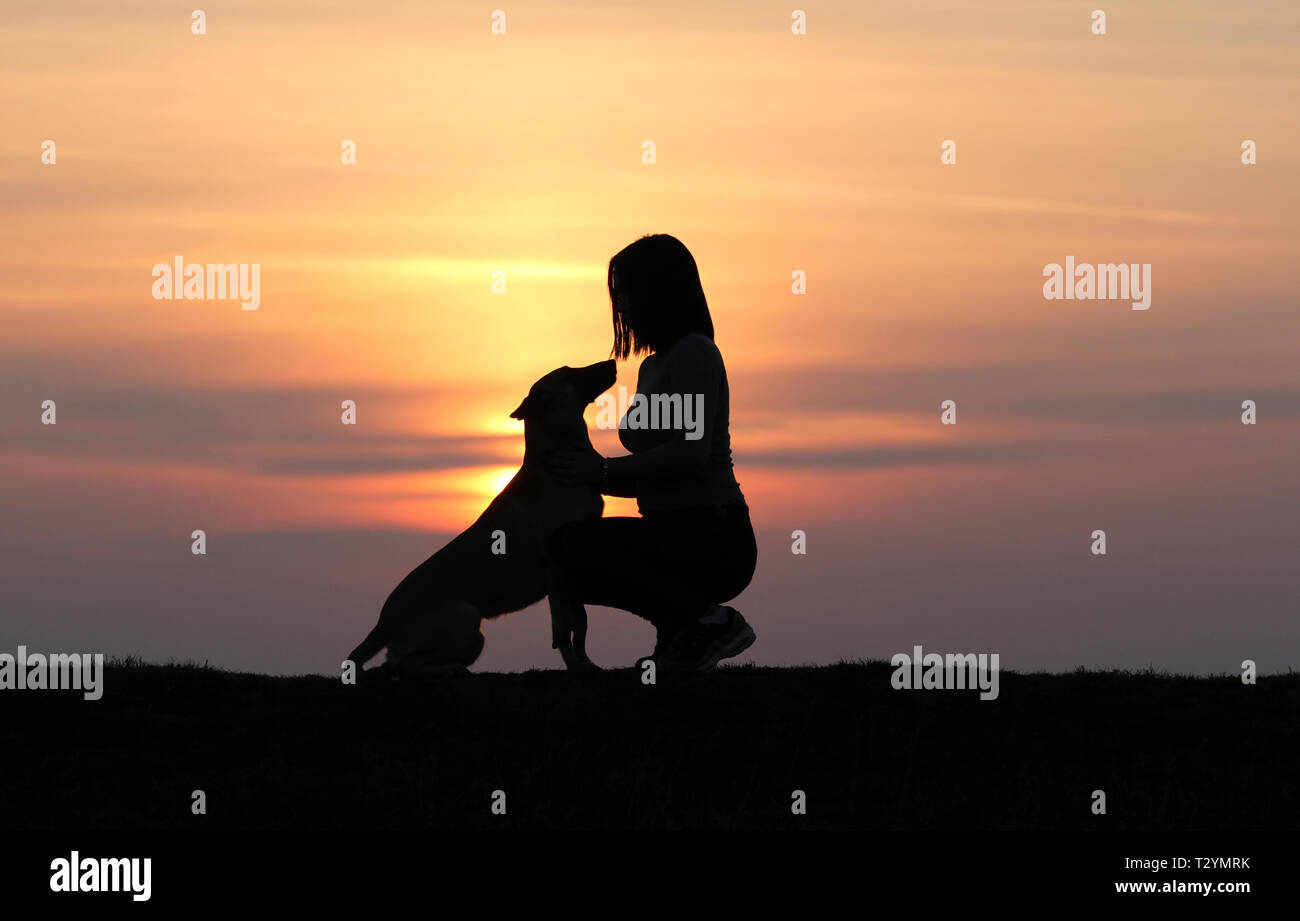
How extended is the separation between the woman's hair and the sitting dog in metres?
0.96

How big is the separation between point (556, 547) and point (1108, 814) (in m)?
3.76

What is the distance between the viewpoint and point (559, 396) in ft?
35.3

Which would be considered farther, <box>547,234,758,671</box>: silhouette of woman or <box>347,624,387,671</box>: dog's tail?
<box>347,624,387,671</box>: dog's tail

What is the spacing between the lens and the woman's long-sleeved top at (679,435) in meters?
9.80

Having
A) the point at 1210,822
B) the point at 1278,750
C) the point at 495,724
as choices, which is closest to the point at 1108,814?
the point at 1210,822

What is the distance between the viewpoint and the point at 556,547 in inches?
405

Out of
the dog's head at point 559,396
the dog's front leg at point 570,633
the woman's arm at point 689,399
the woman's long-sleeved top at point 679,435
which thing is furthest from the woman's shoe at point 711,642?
the dog's head at point 559,396

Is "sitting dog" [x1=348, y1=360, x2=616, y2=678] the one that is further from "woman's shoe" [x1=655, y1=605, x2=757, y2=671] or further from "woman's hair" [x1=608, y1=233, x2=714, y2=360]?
"woman's hair" [x1=608, y1=233, x2=714, y2=360]

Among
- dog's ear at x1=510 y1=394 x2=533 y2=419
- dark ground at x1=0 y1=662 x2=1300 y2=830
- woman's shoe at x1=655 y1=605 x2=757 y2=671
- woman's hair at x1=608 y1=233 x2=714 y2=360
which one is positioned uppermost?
woman's hair at x1=608 y1=233 x2=714 y2=360

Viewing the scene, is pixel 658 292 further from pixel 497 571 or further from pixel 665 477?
pixel 497 571

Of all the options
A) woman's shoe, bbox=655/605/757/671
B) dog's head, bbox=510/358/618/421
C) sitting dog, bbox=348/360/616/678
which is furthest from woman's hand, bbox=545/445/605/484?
woman's shoe, bbox=655/605/757/671

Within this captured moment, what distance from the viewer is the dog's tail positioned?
10.7 meters

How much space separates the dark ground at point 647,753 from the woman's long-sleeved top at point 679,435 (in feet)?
4.26
